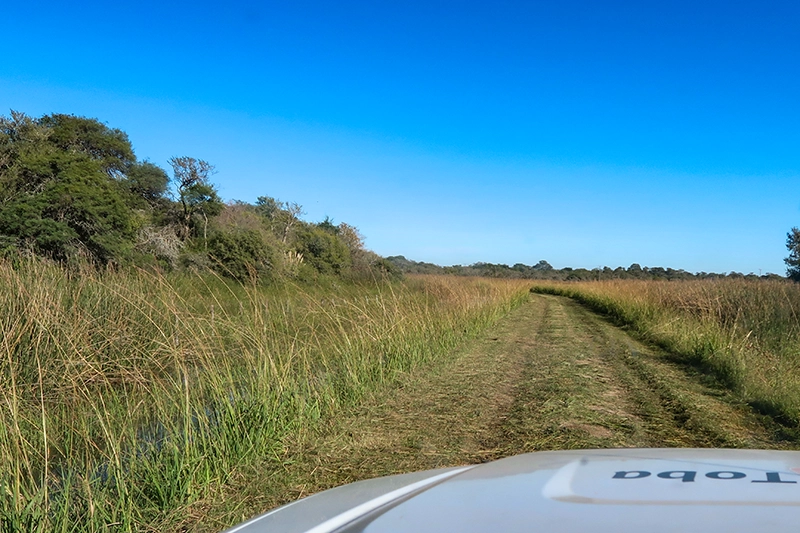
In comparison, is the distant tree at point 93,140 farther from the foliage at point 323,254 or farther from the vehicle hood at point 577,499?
the vehicle hood at point 577,499

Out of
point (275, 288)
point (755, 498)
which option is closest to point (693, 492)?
point (755, 498)

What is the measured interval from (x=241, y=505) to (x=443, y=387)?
3.82 metres

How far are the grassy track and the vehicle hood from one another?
5.74 ft

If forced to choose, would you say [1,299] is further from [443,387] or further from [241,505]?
[443,387]

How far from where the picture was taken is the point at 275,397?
4613 millimetres

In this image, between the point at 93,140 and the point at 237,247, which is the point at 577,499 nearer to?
the point at 237,247

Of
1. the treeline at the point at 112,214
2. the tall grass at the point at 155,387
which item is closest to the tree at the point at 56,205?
the treeline at the point at 112,214

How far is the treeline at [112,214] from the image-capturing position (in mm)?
11914

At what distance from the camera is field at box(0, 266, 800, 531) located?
3338 mm

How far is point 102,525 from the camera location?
2828 millimetres

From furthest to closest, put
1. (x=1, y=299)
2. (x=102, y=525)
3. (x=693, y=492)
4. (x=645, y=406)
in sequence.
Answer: (x=645, y=406)
(x=1, y=299)
(x=102, y=525)
(x=693, y=492)

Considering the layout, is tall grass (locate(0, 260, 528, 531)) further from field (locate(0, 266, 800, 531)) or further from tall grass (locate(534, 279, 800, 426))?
tall grass (locate(534, 279, 800, 426))

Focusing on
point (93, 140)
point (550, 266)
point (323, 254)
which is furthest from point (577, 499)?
point (550, 266)

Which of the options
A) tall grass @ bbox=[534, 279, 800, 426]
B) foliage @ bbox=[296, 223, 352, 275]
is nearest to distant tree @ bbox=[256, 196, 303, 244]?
foliage @ bbox=[296, 223, 352, 275]
